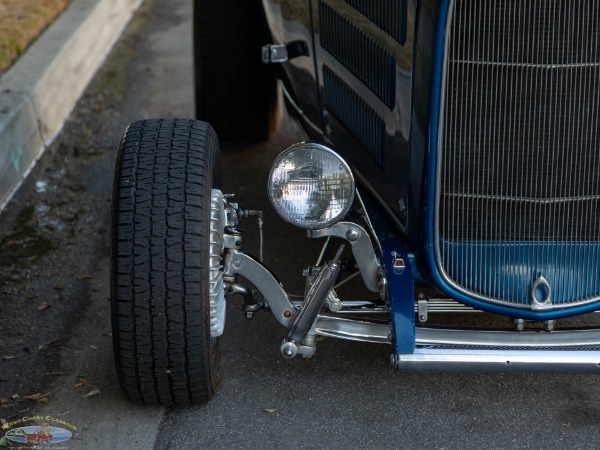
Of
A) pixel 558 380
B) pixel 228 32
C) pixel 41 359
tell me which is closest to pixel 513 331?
pixel 558 380

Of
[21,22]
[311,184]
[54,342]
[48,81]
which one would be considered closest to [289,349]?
[311,184]

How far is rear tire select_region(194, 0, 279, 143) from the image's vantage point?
193 inches

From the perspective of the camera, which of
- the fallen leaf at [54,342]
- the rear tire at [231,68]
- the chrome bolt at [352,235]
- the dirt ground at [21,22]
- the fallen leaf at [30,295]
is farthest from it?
the dirt ground at [21,22]

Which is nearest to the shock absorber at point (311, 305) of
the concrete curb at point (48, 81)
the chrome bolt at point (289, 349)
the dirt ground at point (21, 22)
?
the chrome bolt at point (289, 349)

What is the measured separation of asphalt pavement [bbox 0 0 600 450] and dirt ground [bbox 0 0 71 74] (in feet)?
6.22

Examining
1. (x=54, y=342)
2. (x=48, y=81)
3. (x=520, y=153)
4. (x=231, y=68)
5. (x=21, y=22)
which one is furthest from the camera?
(x=21, y=22)

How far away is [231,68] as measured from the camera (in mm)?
5008

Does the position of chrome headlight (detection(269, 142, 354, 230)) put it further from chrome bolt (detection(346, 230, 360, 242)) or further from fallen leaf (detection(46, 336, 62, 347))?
fallen leaf (detection(46, 336, 62, 347))

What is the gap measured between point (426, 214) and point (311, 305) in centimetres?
44

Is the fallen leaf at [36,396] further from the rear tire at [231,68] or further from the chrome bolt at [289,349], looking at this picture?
the rear tire at [231,68]

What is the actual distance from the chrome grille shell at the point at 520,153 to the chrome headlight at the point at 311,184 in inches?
11.1

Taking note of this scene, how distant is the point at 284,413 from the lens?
3.04 metres

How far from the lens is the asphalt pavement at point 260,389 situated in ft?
9.61

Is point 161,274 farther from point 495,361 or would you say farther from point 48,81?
point 48,81
